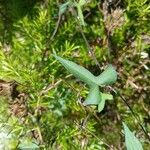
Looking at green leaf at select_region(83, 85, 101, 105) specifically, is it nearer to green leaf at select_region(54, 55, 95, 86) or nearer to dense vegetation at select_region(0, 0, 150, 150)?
green leaf at select_region(54, 55, 95, 86)

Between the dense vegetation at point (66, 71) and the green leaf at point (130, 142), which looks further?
the dense vegetation at point (66, 71)

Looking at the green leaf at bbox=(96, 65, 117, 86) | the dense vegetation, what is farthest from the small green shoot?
the dense vegetation

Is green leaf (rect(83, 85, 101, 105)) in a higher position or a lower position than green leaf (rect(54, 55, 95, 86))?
lower

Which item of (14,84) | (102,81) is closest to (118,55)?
(14,84)

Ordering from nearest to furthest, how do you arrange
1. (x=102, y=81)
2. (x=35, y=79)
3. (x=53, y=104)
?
1. (x=102, y=81)
2. (x=35, y=79)
3. (x=53, y=104)

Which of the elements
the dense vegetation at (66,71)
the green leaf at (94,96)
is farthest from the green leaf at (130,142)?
the dense vegetation at (66,71)

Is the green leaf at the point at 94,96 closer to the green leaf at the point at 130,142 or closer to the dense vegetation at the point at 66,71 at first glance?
the green leaf at the point at 130,142

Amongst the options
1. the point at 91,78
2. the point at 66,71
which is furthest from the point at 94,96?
the point at 66,71

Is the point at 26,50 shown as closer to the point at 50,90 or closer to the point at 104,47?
the point at 50,90
